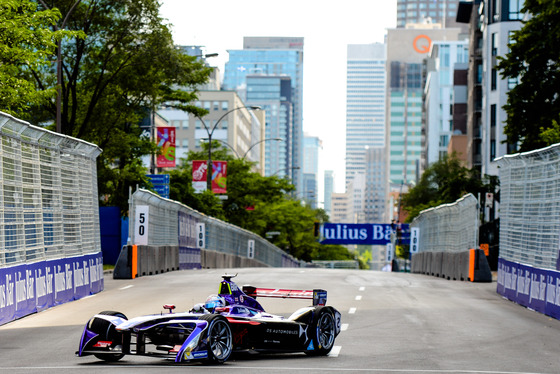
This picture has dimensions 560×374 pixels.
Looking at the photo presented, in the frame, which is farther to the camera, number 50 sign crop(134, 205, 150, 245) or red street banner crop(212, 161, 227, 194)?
red street banner crop(212, 161, 227, 194)

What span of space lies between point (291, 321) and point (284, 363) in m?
0.73

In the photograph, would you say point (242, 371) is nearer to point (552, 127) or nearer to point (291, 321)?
point (291, 321)

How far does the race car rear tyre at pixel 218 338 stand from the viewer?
10.9m

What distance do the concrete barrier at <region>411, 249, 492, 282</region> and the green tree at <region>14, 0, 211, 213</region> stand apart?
581 inches

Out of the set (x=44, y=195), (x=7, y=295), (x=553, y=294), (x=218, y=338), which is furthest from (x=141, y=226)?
(x=218, y=338)

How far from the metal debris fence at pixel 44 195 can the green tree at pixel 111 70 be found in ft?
56.9

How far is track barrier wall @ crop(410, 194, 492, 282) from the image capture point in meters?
Result: 35.4

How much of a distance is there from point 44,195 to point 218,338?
1052 cm

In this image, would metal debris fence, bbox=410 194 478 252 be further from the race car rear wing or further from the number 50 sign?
the race car rear wing

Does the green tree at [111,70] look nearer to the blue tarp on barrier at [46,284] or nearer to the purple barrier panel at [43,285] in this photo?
the blue tarp on barrier at [46,284]

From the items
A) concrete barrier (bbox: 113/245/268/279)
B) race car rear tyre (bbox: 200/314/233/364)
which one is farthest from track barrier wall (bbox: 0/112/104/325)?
race car rear tyre (bbox: 200/314/233/364)

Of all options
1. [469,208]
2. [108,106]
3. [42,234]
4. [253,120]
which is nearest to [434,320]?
[42,234]

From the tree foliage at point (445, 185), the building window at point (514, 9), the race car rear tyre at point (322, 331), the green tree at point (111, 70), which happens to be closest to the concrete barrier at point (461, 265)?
the green tree at point (111, 70)

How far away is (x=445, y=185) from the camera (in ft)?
258
